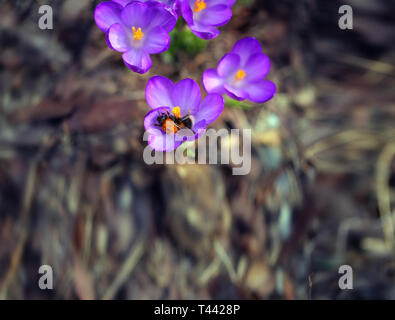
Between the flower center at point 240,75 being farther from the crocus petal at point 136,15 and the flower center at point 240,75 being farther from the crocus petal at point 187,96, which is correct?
the crocus petal at point 136,15

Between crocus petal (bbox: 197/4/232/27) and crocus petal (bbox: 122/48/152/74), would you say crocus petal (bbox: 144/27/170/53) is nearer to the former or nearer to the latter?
crocus petal (bbox: 122/48/152/74)

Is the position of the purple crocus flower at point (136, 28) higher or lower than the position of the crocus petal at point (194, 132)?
higher

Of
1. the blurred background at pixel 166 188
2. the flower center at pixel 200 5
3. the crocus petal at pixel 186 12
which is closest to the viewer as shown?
the crocus petal at pixel 186 12

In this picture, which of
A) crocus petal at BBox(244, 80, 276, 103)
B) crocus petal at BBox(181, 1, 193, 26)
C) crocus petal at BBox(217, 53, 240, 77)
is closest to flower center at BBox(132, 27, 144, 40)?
crocus petal at BBox(181, 1, 193, 26)

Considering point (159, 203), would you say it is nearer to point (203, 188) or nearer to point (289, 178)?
point (203, 188)

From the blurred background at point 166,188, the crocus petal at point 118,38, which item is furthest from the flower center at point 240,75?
the crocus petal at point 118,38

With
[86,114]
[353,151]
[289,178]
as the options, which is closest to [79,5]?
[86,114]

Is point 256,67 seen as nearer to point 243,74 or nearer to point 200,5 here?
point 243,74
